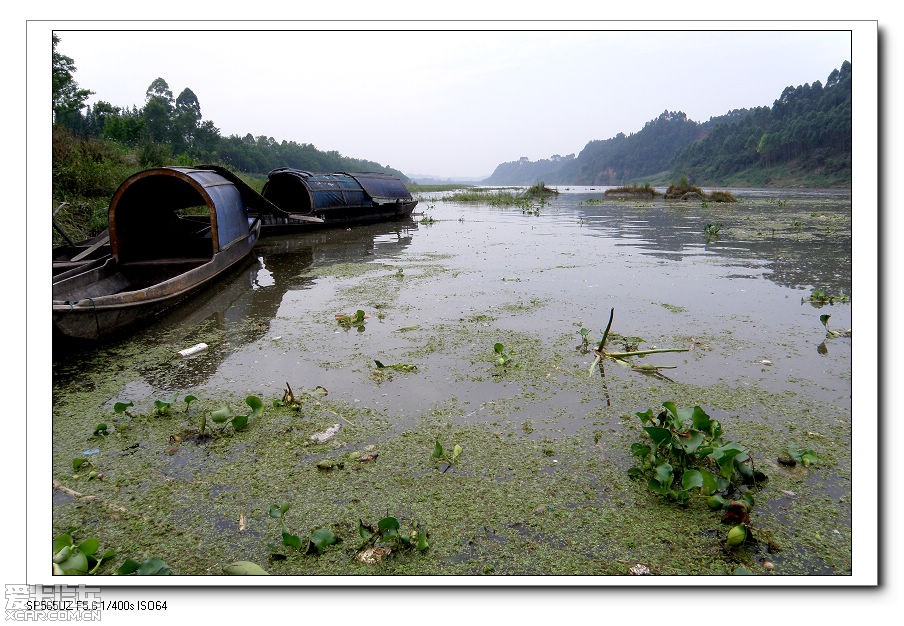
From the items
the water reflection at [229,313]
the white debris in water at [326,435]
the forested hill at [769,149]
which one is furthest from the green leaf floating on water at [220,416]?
the forested hill at [769,149]

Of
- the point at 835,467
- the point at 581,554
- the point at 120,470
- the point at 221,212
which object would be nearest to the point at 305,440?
the point at 120,470

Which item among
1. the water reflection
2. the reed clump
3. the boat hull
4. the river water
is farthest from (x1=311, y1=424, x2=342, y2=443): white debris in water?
the reed clump

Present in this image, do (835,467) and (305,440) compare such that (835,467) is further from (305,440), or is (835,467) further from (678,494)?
(305,440)

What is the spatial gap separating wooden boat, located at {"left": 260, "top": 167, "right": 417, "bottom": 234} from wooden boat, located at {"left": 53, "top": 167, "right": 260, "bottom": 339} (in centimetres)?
338

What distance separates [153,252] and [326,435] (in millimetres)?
7550

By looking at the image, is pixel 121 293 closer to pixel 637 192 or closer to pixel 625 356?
pixel 625 356

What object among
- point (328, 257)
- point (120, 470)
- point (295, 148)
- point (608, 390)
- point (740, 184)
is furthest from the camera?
point (295, 148)

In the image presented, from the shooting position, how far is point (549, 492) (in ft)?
8.62

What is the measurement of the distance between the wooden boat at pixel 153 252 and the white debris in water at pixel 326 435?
291cm

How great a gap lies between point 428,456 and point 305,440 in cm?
84

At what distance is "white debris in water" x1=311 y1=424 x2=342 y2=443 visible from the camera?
127 inches

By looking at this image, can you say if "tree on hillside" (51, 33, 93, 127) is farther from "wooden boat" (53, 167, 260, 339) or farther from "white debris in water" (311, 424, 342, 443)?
"white debris in water" (311, 424, 342, 443)

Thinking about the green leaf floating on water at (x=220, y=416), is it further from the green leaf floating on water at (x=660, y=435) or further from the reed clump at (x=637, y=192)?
the reed clump at (x=637, y=192)

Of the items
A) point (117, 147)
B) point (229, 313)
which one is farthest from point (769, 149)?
point (229, 313)
